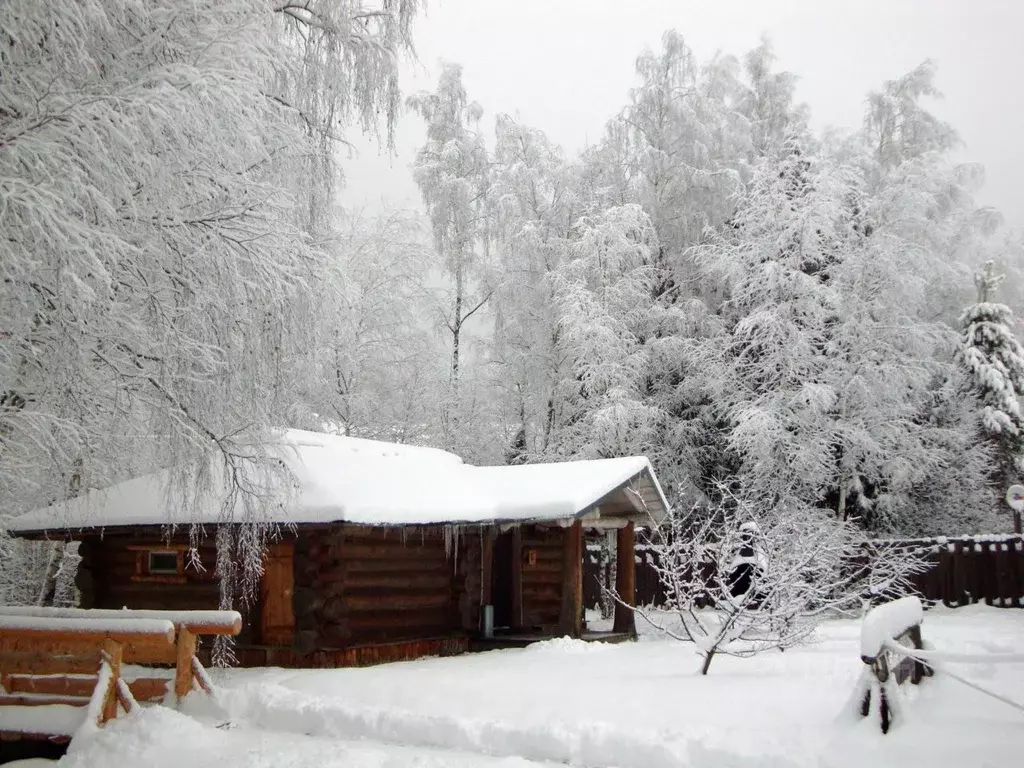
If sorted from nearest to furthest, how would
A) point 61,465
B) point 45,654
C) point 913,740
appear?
point 913,740
point 61,465
point 45,654

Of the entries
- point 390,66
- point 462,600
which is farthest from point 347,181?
point 462,600

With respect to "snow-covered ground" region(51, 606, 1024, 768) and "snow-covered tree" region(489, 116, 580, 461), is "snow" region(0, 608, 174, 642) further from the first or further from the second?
"snow-covered tree" region(489, 116, 580, 461)

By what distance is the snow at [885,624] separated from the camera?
6.67m

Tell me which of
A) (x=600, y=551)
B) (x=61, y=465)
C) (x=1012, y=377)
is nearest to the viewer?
(x=61, y=465)

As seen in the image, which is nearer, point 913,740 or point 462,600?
point 913,740

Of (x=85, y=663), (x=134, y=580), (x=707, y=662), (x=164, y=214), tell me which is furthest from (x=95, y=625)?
(x=134, y=580)

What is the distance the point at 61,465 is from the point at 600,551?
58.8ft

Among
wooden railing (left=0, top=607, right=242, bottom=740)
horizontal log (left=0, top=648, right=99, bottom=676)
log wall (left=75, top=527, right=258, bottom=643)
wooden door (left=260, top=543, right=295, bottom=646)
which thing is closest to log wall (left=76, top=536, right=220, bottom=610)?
log wall (left=75, top=527, right=258, bottom=643)

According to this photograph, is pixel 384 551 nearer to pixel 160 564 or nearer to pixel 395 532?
pixel 395 532

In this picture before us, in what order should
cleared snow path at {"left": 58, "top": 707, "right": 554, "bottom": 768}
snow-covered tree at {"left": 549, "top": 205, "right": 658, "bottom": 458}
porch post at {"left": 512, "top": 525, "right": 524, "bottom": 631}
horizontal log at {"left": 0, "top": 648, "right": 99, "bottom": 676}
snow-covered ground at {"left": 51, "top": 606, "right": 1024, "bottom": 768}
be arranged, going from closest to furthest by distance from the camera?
snow-covered ground at {"left": 51, "top": 606, "right": 1024, "bottom": 768}
cleared snow path at {"left": 58, "top": 707, "right": 554, "bottom": 768}
horizontal log at {"left": 0, "top": 648, "right": 99, "bottom": 676}
porch post at {"left": 512, "top": 525, "right": 524, "bottom": 631}
snow-covered tree at {"left": 549, "top": 205, "right": 658, "bottom": 458}

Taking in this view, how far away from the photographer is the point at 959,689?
25.8 feet

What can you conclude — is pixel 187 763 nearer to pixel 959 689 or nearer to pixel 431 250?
pixel 959 689

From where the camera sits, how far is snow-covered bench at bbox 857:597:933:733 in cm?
668

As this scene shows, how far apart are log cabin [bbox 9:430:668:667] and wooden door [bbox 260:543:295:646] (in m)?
0.02
